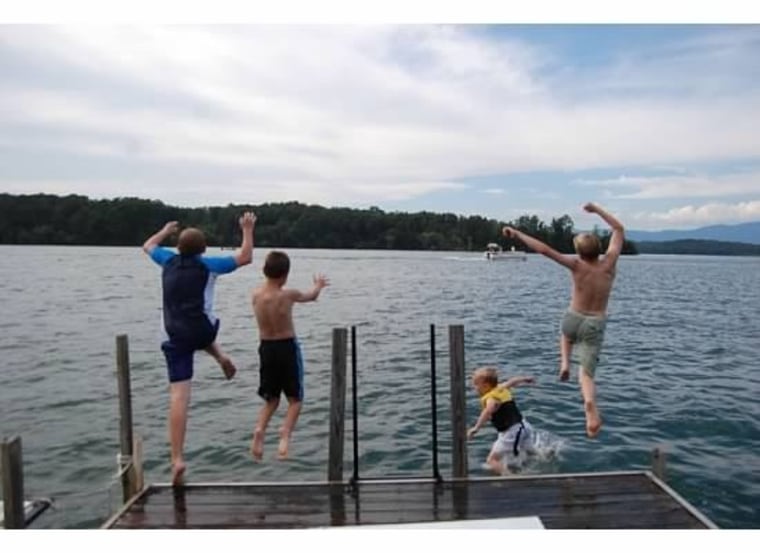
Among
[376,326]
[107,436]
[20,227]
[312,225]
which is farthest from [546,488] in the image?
[20,227]

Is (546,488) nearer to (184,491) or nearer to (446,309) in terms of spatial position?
(184,491)

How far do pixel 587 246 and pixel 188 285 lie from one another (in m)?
3.50

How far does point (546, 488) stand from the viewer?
22.6ft

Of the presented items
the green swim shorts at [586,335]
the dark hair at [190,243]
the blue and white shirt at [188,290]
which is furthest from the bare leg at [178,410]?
the green swim shorts at [586,335]

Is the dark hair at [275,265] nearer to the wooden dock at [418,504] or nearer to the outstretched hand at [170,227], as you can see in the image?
the outstretched hand at [170,227]

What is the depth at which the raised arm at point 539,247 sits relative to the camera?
5.53m

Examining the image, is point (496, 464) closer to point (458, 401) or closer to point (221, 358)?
point (458, 401)

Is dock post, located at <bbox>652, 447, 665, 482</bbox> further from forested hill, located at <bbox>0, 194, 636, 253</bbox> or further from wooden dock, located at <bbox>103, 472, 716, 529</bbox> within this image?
forested hill, located at <bbox>0, 194, 636, 253</bbox>

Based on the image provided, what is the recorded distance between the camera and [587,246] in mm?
6008

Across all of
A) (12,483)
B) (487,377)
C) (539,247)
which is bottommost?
(12,483)

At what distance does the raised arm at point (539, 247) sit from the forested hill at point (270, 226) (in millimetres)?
261

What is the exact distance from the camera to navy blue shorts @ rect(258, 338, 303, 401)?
6.36 meters

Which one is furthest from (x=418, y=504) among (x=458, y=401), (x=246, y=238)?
(x=246, y=238)

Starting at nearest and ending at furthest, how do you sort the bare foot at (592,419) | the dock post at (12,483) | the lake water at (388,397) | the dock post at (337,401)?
1. the bare foot at (592,419)
2. the dock post at (12,483)
3. the dock post at (337,401)
4. the lake water at (388,397)
